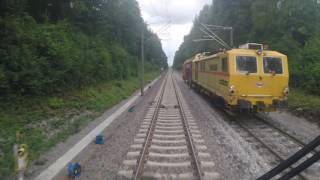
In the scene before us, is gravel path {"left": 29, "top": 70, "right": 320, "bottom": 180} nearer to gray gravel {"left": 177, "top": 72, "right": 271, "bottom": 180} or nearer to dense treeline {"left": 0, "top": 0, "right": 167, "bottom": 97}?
gray gravel {"left": 177, "top": 72, "right": 271, "bottom": 180}

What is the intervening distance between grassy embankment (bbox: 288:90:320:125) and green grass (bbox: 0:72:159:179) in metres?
9.35

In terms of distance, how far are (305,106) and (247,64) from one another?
4.27 m

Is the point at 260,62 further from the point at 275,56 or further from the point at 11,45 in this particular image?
the point at 11,45

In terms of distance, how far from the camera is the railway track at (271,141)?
27.0 feet

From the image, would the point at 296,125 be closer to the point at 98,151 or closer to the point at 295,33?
the point at 98,151

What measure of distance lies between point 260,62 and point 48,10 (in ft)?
61.4

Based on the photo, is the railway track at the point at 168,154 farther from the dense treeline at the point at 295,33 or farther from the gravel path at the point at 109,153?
the dense treeline at the point at 295,33

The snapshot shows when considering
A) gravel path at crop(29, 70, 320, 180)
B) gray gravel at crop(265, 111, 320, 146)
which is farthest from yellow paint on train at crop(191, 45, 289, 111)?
gravel path at crop(29, 70, 320, 180)

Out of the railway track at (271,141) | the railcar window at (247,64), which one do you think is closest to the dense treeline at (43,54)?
the railcar window at (247,64)

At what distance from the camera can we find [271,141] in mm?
10125

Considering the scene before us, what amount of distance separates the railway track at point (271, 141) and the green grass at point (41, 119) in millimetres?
6087

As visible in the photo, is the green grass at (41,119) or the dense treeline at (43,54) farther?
the dense treeline at (43,54)

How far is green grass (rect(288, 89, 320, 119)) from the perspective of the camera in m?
14.3

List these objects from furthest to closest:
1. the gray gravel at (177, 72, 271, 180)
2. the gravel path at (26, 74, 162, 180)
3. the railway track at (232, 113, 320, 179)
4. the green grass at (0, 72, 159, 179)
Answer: the green grass at (0, 72, 159, 179)
the railway track at (232, 113, 320, 179)
the gravel path at (26, 74, 162, 180)
the gray gravel at (177, 72, 271, 180)
